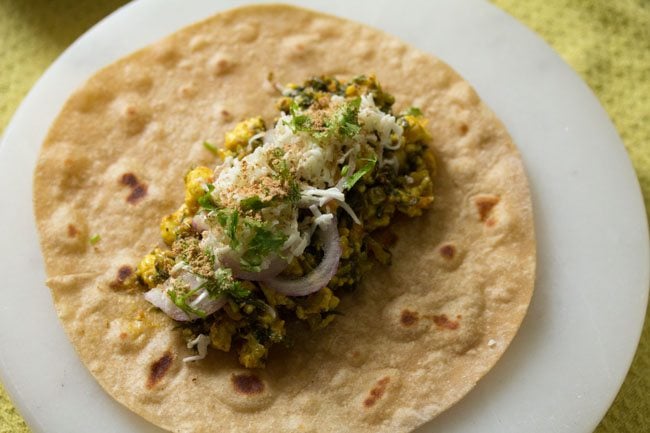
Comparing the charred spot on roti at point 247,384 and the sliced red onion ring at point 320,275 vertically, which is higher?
the sliced red onion ring at point 320,275

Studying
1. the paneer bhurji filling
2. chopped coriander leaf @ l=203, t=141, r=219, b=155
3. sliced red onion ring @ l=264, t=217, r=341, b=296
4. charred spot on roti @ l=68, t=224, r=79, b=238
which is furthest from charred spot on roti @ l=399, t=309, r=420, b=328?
charred spot on roti @ l=68, t=224, r=79, b=238

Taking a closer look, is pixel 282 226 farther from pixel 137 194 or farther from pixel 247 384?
pixel 137 194

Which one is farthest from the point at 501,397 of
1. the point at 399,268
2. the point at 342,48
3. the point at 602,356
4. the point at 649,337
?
the point at 342,48

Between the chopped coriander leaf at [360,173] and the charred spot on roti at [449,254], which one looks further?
the charred spot on roti at [449,254]

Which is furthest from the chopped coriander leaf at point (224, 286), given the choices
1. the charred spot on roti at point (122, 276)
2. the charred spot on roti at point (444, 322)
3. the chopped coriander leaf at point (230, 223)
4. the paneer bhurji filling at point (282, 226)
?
the charred spot on roti at point (444, 322)

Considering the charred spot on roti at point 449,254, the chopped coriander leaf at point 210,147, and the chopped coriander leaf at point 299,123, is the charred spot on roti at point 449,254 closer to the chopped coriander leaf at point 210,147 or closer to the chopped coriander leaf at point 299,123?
the chopped coriander leaf at point 299,123

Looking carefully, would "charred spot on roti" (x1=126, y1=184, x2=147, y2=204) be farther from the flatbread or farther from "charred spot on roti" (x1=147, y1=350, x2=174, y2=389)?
"charred spot on roti" (x1=147, y1=350, x2=174, y2=389)
